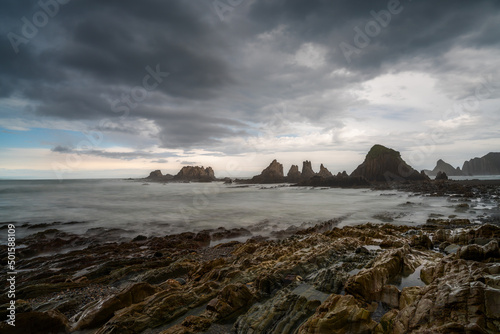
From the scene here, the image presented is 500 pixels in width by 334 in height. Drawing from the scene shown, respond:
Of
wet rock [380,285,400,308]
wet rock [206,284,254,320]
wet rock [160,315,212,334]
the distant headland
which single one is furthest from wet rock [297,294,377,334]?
the distant headland

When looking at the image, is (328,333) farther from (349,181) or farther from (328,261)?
(349,181)

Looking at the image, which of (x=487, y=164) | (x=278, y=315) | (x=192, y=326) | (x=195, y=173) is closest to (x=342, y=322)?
(x=278, y=315)

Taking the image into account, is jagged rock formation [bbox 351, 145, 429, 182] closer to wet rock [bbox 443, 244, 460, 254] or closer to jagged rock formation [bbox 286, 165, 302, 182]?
jagged rock formation [bbox 286, 165, 302, 182]

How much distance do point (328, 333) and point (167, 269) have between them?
304 inches

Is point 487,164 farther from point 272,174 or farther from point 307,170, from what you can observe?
point 272,174

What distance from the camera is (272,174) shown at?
116438mm

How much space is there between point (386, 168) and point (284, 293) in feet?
325

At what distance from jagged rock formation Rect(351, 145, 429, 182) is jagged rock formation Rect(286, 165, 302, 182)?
31.2m

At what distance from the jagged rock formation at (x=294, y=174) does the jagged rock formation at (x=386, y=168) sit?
31.2m

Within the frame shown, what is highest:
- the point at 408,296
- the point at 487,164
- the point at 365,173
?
the point at 487,164

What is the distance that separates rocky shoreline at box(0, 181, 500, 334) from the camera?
451 centimetres

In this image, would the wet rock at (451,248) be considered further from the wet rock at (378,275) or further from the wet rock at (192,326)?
the wet rock at (192,326)

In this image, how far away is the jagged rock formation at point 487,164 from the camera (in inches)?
7136

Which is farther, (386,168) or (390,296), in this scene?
(386,168)
